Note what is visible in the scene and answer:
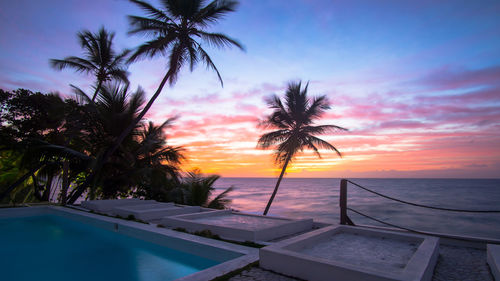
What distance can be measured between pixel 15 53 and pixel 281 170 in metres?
10.6

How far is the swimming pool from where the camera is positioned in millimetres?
3742

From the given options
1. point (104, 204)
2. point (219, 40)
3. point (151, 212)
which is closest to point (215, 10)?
point (219, 40)

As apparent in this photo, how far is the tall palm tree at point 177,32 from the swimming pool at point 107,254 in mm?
3569

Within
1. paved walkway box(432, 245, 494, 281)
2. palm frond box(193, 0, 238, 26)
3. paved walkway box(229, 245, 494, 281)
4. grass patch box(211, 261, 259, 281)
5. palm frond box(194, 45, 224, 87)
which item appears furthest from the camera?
palm frond box(194, 45, 224, 87)

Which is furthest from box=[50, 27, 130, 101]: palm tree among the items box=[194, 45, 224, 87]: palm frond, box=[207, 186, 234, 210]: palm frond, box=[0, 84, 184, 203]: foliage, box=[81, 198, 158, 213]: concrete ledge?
box=[207, 186, 234, 210]: palm frond

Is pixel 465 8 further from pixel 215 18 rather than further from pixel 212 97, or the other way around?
pixel 212 97

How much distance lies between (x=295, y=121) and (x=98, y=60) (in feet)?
29.5

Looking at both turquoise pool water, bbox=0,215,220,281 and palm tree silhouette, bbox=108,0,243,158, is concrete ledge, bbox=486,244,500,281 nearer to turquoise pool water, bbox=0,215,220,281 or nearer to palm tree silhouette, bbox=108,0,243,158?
turquoise pool water, bbox=0,215,220,281

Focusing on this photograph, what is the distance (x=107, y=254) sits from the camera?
472 centimetres

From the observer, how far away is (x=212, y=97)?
1197 centimetres

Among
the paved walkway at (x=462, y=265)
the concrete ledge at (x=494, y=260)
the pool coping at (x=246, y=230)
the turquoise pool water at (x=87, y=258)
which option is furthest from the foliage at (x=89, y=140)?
the concrete ledge at (x=494, y=260)

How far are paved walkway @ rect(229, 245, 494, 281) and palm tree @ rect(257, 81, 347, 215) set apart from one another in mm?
7668

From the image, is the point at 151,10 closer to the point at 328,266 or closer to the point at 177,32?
the point at 177,32

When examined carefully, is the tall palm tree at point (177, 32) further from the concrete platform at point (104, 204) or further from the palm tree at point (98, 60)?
the palm tree at point (98, 60)
